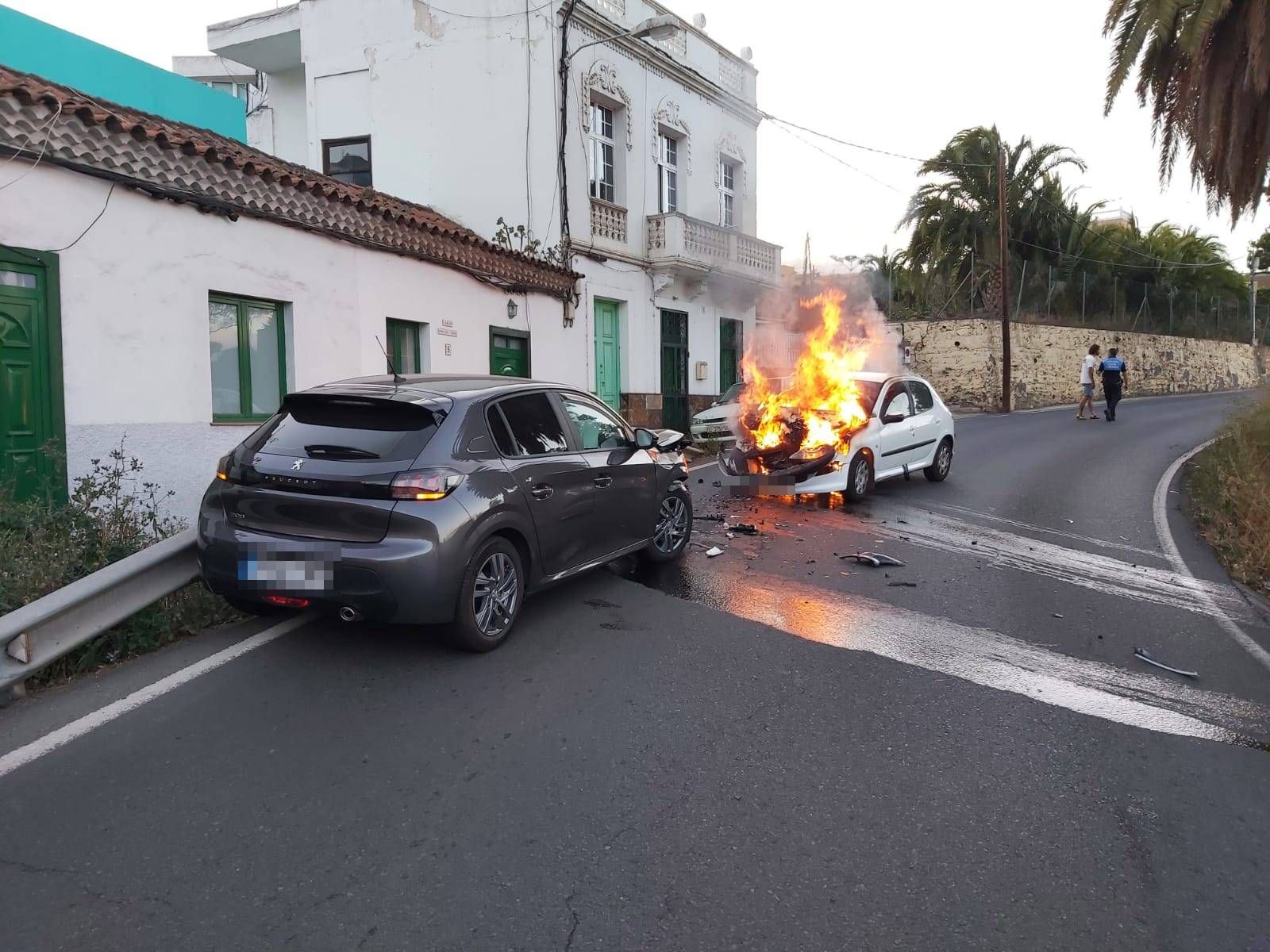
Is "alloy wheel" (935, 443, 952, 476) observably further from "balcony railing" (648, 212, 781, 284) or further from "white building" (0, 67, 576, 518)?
"balcony railing" (648, 212, 781, 284)

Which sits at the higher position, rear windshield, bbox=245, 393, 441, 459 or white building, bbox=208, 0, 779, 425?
white building, bbox=208, 0, 779, 425

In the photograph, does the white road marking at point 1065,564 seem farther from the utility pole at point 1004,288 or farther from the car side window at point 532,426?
the utility pole at point 1004,288

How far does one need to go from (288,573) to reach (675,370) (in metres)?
16.5

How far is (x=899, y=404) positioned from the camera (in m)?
11.5

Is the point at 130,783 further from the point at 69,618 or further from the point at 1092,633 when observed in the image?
the point at 1092,633

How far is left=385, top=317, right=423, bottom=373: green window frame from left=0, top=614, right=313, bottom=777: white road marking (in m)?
7.07

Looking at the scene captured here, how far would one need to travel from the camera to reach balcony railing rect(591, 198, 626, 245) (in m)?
17.5

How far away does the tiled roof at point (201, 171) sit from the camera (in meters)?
7.41

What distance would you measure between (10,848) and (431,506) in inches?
89.1

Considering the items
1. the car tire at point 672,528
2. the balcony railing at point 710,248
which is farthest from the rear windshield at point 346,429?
the balcony railing at point 710,248

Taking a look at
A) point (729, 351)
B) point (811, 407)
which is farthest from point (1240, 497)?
point (729, 351)

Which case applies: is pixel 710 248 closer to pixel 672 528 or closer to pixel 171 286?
pixel 171 286

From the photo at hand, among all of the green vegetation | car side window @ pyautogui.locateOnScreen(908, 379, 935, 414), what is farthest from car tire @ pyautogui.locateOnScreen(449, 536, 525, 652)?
the green vegetation

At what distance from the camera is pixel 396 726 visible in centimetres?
405
